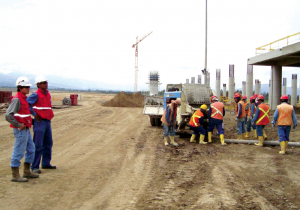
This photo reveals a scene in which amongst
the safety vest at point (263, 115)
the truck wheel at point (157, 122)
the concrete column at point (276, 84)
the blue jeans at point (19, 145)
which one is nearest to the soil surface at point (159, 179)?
the blue jeans at point (19, 145)

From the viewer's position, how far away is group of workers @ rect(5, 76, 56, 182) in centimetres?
495

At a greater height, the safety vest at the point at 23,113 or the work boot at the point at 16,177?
the safety vest at the point at 23,113

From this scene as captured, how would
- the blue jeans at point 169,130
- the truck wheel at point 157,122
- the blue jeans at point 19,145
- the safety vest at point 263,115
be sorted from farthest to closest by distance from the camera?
the truck wheel at point 157,122
the blue jeans at point 169,130
the safety vest at point 263,115
the blue jeans at point 19,145

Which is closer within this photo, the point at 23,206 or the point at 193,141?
the point at 23,206

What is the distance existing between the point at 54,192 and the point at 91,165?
6.14ft

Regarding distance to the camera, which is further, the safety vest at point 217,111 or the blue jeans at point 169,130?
the safety vest at point 217,111

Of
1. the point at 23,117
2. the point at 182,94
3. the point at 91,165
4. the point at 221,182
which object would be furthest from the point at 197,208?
the point at 182,94

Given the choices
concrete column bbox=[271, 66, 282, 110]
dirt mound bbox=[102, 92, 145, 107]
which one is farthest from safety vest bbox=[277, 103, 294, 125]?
dirt mound bbox=[102, 92, 145, 107]

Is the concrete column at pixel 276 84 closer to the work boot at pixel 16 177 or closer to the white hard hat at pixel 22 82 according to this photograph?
the white hard hat at pixel 22 82

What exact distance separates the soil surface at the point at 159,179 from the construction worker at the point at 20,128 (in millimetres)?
267

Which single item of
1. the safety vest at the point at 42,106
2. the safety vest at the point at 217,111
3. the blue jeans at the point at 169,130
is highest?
the safety vest at the point at 42,106

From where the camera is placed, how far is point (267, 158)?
7.34 meters

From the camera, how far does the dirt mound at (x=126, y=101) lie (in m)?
33.8

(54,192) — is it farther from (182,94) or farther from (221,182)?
(182,94)
